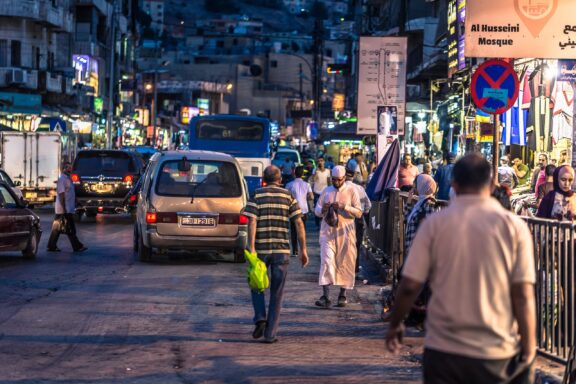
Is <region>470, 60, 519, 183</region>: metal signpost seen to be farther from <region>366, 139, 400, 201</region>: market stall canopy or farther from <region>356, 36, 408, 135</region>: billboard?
<region>356, 36, 408, 135</region>: billboard

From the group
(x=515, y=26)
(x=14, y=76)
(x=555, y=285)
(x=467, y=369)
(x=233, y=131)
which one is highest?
(x=14, y=76)

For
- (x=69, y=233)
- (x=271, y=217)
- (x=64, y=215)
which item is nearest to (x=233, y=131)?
(x=64, y=215)

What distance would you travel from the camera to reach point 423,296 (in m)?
11.0

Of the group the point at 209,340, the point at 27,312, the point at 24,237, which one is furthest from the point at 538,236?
the point at 24,237

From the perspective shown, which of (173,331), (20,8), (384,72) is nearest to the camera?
(173,331)

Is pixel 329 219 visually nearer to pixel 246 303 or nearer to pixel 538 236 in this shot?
pixel 246 303

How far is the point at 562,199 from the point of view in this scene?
1271 cm

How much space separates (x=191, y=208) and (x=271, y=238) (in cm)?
825

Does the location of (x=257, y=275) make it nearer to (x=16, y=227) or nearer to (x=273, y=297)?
(x=273, y=297)

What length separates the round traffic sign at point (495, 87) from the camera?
13.8m

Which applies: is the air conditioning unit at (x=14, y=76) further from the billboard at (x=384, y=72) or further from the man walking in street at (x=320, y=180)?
the billboard at (x=384, y=72)

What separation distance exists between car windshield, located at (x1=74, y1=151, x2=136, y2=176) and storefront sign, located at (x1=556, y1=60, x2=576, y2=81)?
1562 cm

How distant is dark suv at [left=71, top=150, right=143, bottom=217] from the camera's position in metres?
31.5

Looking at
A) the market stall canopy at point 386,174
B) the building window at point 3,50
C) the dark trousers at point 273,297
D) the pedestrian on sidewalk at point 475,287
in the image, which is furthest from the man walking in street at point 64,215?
the building window at point 3,50
